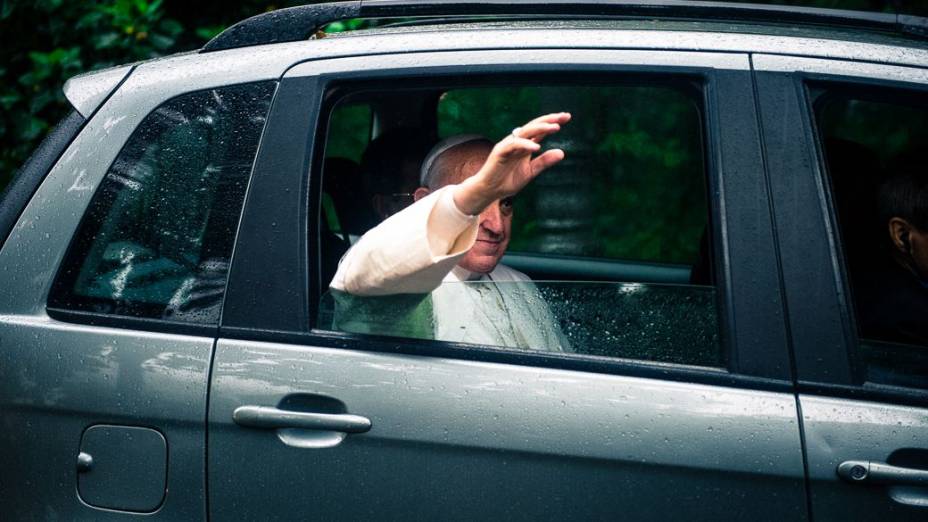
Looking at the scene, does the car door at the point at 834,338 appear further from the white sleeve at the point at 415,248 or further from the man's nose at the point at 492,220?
the man's nose at the point at 492,220

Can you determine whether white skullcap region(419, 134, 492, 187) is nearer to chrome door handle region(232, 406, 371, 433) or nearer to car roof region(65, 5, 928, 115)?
car roof region(65, 5, 928, 115)

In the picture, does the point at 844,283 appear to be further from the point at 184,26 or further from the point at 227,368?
the point at 184,26

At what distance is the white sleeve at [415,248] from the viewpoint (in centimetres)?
223

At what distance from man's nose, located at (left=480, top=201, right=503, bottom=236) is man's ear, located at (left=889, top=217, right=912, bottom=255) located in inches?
35.5

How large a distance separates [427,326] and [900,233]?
118cm

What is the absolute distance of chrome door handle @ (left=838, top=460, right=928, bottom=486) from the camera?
2104 millimetres

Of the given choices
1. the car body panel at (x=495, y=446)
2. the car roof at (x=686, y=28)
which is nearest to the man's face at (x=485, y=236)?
the car roof at (x=686, y=28)

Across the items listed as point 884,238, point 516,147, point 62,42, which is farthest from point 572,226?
point 62,42

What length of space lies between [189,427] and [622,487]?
0.81m

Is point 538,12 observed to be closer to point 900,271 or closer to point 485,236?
point 485,236

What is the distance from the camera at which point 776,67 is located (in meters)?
2.29

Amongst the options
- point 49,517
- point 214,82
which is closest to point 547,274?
point 214,82

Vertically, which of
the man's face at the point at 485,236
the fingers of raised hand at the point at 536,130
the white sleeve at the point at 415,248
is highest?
the fingers of raised hand at the point at 536,130

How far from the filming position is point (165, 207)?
2.47 metres
